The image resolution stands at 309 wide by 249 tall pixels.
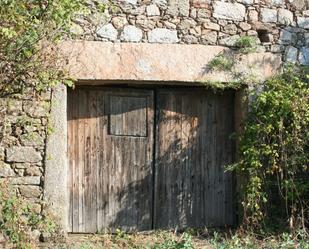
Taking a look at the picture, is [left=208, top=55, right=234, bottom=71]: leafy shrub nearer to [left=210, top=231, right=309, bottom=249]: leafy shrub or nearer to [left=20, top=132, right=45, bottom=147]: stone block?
[left=210, top=231, right=309, bottom=249]: leafy shrub

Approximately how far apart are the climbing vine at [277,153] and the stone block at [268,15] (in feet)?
2.24

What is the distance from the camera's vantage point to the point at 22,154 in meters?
5.29

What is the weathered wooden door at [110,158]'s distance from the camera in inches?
223

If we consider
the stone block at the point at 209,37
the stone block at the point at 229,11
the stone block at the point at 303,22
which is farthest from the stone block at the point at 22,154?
the stone block at the point at 303,22

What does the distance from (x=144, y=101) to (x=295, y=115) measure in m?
1.56

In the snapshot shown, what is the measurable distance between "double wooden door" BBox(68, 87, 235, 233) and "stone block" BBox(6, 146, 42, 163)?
45cm

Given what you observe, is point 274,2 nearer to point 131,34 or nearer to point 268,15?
point 268,15

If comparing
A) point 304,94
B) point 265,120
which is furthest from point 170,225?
point 304,94

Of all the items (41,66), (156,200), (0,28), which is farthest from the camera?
(156,200)

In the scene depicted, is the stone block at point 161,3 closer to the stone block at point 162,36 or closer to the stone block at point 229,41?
the stone block at point 162,36

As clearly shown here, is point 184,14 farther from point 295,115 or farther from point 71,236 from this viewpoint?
point 71,236

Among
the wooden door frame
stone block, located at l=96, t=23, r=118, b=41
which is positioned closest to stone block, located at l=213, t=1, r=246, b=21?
stone block, located at l=96, t=23, r=118, b=41

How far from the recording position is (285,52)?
5.84 m

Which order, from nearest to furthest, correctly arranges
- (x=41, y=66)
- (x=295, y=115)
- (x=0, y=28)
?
(x=0, y=28) → (x=41, y=66) → (x=295, y=115)
